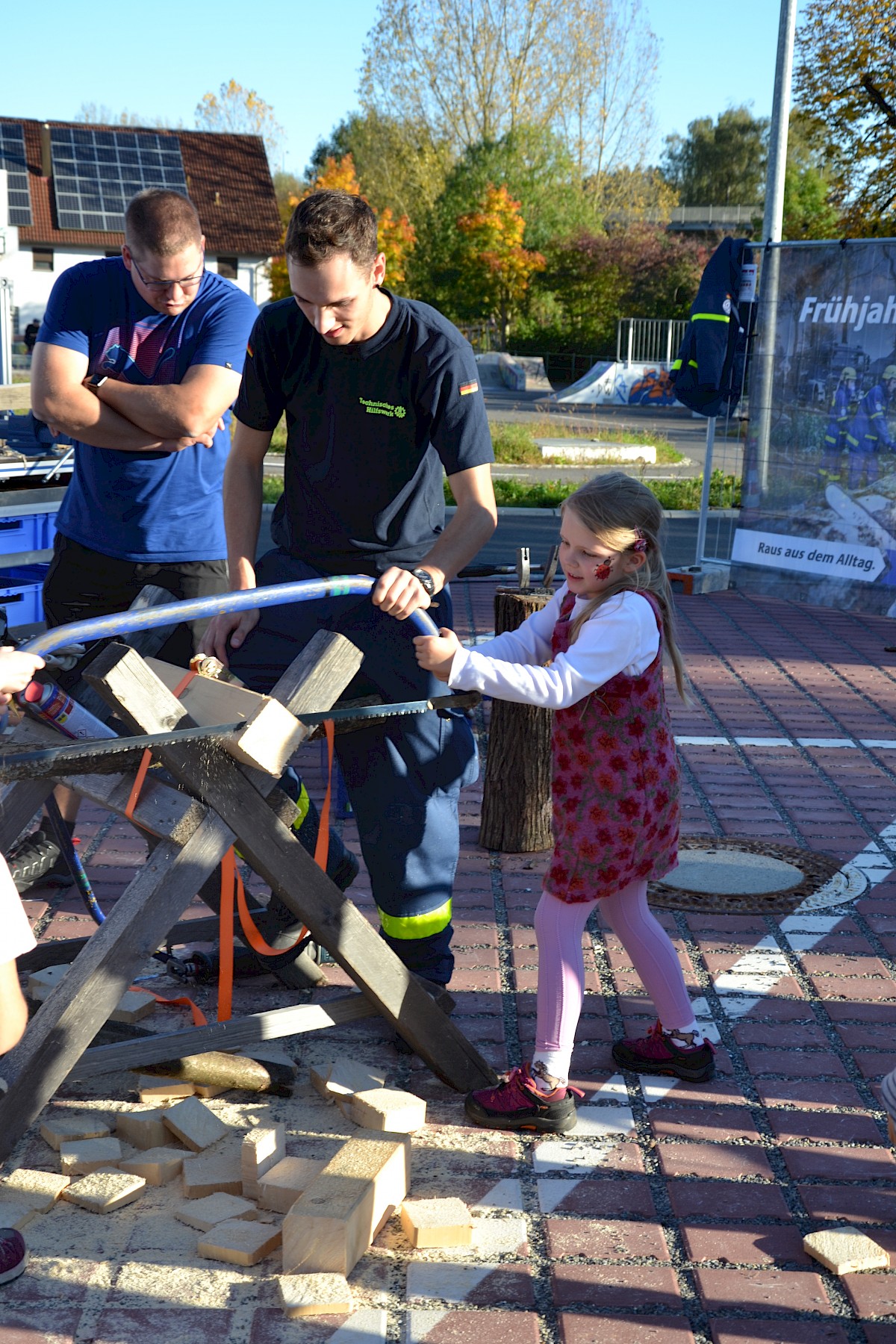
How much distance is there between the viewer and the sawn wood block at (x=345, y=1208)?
8.50 feet

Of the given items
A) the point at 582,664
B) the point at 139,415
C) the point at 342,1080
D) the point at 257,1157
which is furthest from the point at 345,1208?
the point at 139,415

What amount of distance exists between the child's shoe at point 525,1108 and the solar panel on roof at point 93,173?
4753 cm

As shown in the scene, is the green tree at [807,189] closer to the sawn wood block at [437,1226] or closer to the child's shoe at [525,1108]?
the child's shoe at [525,1108]

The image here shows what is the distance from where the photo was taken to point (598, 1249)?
8.91 feet

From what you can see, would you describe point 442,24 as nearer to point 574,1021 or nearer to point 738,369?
point 738,369

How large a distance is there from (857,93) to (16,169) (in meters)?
32.5

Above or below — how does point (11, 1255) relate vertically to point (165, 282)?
below

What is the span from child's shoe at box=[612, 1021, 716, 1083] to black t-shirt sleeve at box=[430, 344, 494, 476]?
5.04 ft

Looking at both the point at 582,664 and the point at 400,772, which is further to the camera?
the point at 400,772

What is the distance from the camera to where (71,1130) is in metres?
3.08

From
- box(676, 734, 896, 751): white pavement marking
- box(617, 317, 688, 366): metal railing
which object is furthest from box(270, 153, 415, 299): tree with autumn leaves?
box(676, 734, 896, 751): white pavement marking

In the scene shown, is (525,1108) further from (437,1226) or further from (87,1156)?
(87,1156)

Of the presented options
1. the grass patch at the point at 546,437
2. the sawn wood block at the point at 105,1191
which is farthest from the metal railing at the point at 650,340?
the sawn wood block at the point at 105,1191

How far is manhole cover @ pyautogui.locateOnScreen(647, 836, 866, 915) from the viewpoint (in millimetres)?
4625
